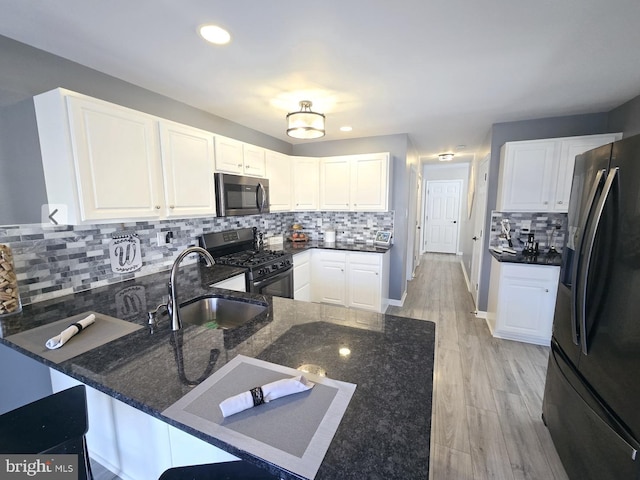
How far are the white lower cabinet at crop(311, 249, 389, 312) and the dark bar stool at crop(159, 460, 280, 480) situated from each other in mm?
2718

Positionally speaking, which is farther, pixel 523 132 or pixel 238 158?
pixel 523 132

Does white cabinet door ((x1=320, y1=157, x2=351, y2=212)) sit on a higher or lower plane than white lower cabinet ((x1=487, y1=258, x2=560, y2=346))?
higher

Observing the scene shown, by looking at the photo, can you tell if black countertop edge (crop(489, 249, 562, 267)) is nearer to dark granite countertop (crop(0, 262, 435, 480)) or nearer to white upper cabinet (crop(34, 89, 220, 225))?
dark granite countertop (crop(0, 262, 435, 480))

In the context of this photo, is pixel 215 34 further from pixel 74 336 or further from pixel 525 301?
pixel 525 301

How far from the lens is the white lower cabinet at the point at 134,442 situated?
3.43ft

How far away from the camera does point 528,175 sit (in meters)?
2.94

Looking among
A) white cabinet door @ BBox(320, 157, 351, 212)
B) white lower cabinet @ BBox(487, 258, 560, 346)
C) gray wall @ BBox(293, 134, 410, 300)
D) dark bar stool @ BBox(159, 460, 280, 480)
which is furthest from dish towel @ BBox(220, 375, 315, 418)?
gray wall @ BBox(293, 134, 410, 300)

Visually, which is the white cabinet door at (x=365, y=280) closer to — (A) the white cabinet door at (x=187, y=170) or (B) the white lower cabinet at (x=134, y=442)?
(A) the white cabinet door at (x=187, y=170)

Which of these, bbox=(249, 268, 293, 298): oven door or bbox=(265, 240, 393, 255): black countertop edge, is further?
bbox=(265, 240, 393, 255): black countertop edge

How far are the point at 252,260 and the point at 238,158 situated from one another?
104cm

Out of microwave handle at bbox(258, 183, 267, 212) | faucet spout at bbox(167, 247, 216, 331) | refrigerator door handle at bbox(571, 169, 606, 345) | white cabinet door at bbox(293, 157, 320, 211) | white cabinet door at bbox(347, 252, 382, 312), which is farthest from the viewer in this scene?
white cabinet door at bbox(293, 157, 320, 211)

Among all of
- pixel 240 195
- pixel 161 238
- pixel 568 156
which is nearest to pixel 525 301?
pixel 568 156

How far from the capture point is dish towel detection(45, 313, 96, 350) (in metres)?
1.10

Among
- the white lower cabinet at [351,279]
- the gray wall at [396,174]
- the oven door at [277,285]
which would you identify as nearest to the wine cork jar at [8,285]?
the oven door at [277,285]
